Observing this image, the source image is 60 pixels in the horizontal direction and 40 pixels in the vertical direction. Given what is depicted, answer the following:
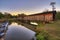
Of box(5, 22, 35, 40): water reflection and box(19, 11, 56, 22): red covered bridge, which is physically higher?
box(19, 11, 56, 22): red covered bridge

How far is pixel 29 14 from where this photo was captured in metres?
3.52

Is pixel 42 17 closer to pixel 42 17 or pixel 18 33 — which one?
pixel 42 17

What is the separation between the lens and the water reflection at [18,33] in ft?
11.1

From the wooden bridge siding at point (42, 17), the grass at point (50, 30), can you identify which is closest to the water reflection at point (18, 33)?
the grass at point (50, 30)

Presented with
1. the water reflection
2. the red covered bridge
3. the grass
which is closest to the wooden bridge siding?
the red covered bridge

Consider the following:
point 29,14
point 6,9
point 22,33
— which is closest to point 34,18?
point 29,14

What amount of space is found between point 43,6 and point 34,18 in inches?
14.2

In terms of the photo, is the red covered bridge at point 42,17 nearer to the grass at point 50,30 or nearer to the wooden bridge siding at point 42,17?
the wooden bridge siding at point 42,17

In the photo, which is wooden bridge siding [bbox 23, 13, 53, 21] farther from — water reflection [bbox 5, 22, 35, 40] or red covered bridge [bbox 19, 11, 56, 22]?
water reflection [bbox 5, 22, 35, 40]

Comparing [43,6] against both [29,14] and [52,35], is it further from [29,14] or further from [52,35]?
[52,35]

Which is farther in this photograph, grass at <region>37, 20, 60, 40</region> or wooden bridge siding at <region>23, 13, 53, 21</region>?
wooden bridge siding at <region>23, 13, 53, 21</region>

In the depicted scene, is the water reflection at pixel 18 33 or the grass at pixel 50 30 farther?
the water reflection at pixel 18 33

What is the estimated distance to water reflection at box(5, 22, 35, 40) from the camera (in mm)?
3369

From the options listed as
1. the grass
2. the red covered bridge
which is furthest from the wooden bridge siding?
the grass
